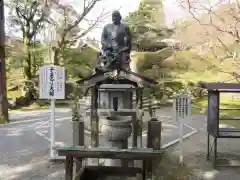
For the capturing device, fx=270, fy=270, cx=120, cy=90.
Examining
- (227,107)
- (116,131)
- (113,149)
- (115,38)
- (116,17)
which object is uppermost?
(116,17)

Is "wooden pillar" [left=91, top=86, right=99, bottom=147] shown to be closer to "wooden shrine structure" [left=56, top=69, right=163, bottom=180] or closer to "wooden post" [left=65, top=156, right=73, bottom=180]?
"wooden shrine structure" [left=56, top=69, right=163, bottom=180]

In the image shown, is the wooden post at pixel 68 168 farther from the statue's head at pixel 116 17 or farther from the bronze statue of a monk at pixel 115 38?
the statue's head at pixel 116 17

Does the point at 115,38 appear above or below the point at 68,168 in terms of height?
above

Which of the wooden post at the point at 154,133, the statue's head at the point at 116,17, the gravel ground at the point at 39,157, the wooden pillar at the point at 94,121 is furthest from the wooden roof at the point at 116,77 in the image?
the statue's head at the point at 116,17

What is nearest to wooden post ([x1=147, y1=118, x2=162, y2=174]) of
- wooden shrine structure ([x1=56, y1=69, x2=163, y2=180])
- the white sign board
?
wooden shrine structure ([x1=56, y1=69, x2=163, y2=180])

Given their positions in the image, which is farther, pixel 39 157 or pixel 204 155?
pixel 204 155

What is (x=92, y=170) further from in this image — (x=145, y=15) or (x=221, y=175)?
(x=145, y=15)

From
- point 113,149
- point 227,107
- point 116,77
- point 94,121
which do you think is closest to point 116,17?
point 116,77

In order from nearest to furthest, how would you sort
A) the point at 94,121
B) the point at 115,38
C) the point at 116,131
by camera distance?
the point at 116,131, the point at 94,121, the point at 115,38

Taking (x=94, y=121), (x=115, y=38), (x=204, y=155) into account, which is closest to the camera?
(x=94, y=121)

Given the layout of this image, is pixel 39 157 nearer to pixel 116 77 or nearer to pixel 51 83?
pixel 51 83

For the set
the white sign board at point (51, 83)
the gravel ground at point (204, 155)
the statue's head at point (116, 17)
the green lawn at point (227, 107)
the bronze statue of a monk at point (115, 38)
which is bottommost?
the gravel ground at point (204, 155)

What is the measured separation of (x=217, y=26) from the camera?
9.45m

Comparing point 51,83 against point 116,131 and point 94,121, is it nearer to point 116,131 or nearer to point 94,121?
point 94,121
